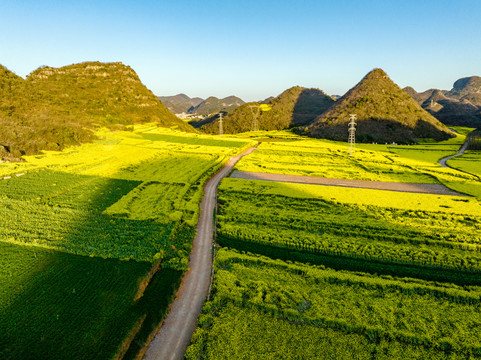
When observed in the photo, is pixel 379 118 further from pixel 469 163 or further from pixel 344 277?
pixel 344 277

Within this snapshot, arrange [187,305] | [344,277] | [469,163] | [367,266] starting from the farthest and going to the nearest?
[469,163] → [367,266] → [344,277] → [187,305]

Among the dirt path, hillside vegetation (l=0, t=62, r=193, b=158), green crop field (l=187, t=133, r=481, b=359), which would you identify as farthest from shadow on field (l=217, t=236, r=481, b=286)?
hillside vegetation (l=0, t=62, r=193, b=158)

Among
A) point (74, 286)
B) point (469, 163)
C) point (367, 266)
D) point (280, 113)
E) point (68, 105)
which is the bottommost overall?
point (367, 266)

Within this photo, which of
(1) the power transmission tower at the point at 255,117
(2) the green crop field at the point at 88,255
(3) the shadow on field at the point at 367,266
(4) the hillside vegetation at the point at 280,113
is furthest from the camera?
(4) the hillside vegetation at the point at 280,113

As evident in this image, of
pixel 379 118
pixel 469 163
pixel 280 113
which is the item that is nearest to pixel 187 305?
pixel 469 163

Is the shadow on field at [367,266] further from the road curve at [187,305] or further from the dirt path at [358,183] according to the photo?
the dirt path at [358,183]

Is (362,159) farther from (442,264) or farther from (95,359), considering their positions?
(95,359)

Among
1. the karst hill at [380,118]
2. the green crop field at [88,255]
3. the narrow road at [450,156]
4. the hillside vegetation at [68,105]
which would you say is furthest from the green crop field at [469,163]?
the hillside vegetation at [68,105]

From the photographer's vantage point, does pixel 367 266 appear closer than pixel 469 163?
Yes
